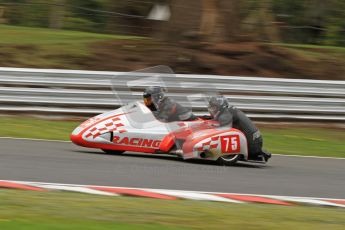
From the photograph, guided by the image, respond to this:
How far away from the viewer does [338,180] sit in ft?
33.2

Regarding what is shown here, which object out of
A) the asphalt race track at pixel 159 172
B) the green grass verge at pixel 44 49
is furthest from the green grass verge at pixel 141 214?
the green grass verge at pixel 44 49

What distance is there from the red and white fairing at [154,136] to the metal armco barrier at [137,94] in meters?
2.72

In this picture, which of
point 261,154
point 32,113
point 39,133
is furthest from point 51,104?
point 261,154

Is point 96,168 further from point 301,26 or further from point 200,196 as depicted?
point 301,26

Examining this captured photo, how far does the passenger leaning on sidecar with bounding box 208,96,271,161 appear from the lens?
35.1ft

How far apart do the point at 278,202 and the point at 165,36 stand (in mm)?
10339

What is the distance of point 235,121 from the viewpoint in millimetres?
10852

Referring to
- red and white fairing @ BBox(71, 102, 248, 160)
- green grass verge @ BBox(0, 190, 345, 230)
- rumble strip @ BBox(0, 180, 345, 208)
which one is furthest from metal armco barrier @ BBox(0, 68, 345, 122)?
green grass verge @ BBox(0, 190, 345, 230)

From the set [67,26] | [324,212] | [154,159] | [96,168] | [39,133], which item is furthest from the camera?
[67,26]

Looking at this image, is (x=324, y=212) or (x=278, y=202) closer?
(x=324, y=212)

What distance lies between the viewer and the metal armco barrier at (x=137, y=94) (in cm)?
1459

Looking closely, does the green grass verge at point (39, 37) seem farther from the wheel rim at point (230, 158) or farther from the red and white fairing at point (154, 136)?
the wheel rim at point (230, 158)

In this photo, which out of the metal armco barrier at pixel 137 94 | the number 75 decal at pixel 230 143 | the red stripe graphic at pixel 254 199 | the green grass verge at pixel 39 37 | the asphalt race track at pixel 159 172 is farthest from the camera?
the green grass verge at pixel 39 37

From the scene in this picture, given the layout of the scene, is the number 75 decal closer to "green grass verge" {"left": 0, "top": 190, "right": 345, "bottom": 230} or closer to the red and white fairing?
the red and white fairing
